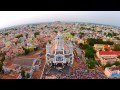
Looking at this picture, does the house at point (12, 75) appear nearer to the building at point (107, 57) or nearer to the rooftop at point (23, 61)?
the rooftop at point (23, 61)

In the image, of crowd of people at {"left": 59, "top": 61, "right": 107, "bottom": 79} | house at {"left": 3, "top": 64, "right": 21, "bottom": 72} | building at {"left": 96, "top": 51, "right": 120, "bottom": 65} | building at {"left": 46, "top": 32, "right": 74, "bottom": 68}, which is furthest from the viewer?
building at {"left": 96, "top": 51, "right": 120, "bottom": 65}

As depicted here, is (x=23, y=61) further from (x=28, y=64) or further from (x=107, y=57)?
(x=107, y=57)

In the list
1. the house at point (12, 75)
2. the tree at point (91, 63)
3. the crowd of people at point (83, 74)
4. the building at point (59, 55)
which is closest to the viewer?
the house at point (12, 75)

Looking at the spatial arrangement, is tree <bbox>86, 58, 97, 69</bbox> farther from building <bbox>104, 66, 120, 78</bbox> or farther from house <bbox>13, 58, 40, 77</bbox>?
house <bbox>13, 58, 40, 77</bbox>

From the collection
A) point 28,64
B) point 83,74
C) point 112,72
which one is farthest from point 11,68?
point 112,72

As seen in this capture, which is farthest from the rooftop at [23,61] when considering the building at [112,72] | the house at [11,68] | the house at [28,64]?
the building at [112,72]

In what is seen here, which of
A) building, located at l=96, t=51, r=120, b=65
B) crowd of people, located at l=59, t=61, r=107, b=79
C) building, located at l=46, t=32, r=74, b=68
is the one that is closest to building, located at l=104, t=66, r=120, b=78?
crowd of people, located at l=59, t=61, r=107, b=79

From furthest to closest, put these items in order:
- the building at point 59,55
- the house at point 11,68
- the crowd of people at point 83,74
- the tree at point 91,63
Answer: the building at point 59,55 < the tree at point 91,63 < the house at point 11,68 < the crowd of people at point 83,74

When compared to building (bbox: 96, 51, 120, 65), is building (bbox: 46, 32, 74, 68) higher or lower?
higher
